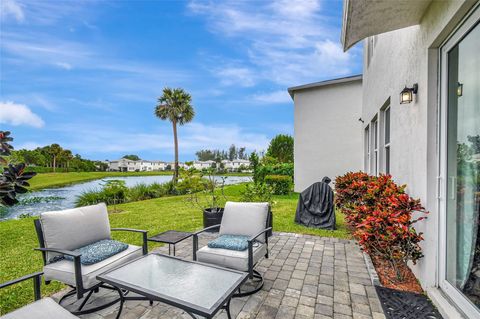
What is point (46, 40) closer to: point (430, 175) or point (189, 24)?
point (189, 24)

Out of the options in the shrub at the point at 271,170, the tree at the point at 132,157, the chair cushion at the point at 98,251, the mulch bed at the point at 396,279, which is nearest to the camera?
the chair cushion at the point at 98,251

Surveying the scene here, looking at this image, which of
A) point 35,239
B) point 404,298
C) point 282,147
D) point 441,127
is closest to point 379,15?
point 441,127

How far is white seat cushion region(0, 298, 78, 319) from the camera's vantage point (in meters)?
1.64

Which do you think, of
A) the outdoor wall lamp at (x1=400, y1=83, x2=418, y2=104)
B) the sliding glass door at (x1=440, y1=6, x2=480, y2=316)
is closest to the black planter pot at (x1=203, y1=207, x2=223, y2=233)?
the sliding glass door at (x1=440, y1=6, x2=480, y2=316)

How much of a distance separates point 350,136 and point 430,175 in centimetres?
946

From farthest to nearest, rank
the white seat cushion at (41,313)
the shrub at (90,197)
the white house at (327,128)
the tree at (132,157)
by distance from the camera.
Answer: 1. the tree at (132,157)
2. the white house at (327,128)
3. the shrub at (90,197)
4. the white seat cushion at (41,313)

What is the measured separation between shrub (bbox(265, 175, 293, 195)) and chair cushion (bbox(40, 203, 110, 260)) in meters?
9.45

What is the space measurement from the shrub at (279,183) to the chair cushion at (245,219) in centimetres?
858

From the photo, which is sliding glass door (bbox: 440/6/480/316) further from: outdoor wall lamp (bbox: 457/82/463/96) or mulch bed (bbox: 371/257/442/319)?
mulch bed (bbox: 371/257/442/319)

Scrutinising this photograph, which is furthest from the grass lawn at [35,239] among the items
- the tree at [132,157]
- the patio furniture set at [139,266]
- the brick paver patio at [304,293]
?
the tree at [132,157]

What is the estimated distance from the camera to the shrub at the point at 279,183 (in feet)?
39.5

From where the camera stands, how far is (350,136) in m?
11.4

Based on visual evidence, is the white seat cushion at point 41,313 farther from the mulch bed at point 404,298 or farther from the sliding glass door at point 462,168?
the sliding glass door at point 462,168

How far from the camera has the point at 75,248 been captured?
283 cm
